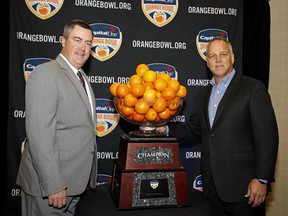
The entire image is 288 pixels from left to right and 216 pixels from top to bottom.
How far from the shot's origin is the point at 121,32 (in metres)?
2.88

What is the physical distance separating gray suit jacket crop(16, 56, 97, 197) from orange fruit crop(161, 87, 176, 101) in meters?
0.46

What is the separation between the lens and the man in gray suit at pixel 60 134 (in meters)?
1.53

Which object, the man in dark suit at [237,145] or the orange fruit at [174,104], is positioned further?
the man in dark suit at [237,145]

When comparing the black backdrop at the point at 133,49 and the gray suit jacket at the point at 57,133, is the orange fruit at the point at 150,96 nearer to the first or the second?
the gray suit jacket at the point at 57,133

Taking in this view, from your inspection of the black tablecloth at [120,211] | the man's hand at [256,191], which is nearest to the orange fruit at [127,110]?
the black tablecloth at [120,211]

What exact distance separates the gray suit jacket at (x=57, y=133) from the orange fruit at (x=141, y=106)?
0.33 metres

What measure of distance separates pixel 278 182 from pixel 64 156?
2458 mm

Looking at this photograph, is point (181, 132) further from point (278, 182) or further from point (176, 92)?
point (278, 182)

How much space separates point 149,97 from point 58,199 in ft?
2.38

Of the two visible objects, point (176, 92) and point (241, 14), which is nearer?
point (176, 92)

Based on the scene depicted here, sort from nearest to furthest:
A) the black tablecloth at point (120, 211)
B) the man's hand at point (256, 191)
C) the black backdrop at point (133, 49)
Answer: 1. the black tablecloth at point (120, 211)
2. the man's hand at point (256, 191)
3. the black backdrop at point (133, 49)

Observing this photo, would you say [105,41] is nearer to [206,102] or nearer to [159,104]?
[206,102]

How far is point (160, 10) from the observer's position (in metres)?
2.95

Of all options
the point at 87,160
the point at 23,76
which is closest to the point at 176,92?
the point at 87,160
